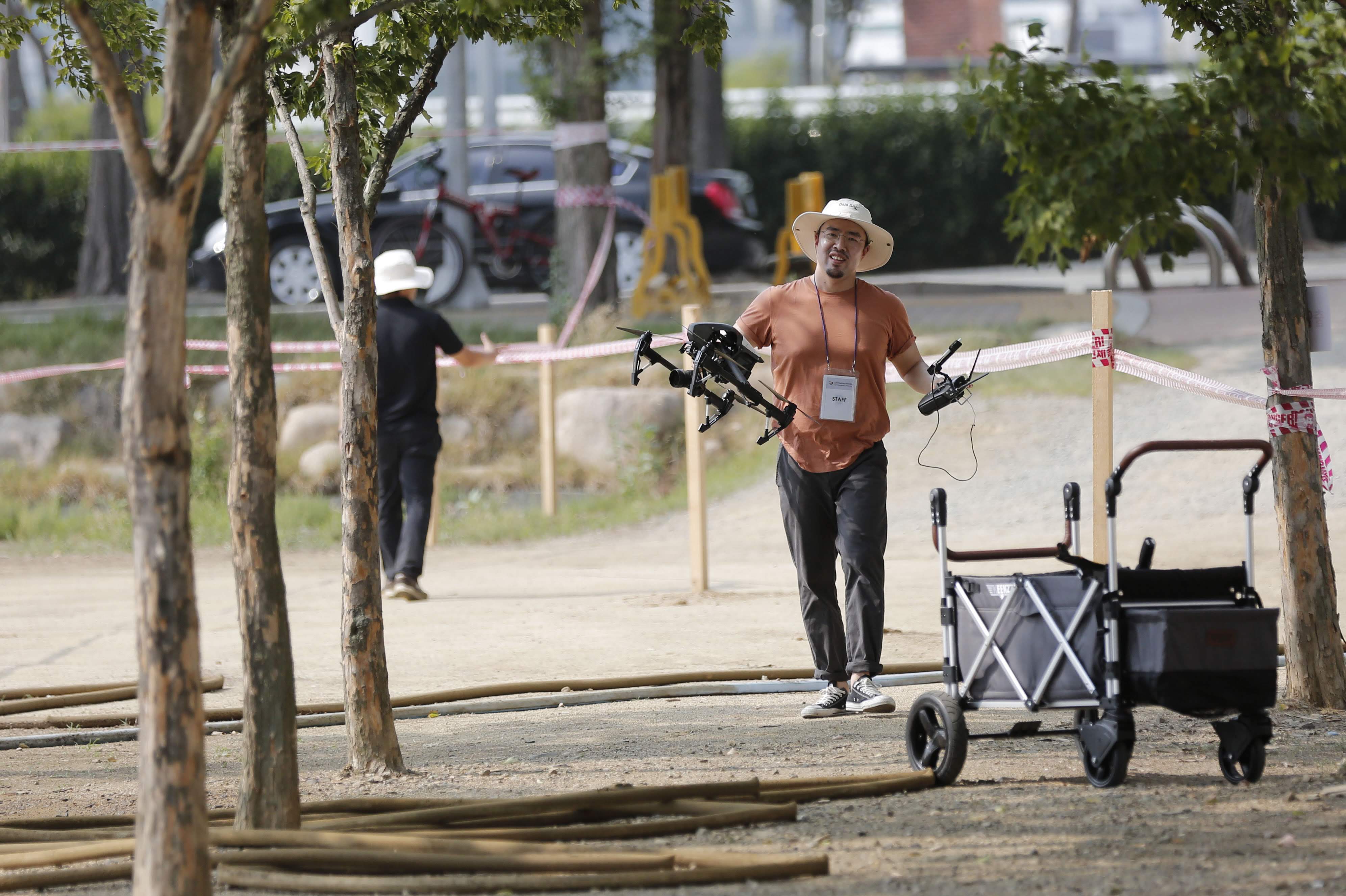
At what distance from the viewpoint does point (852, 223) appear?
668 cm

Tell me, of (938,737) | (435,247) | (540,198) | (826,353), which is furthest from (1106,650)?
(540,198)

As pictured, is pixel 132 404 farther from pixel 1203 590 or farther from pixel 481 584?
pixel 481 584

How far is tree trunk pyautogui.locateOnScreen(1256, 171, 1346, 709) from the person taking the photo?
21.2ft

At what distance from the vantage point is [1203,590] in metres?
5.39

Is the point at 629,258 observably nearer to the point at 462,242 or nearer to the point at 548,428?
the point at 462,242

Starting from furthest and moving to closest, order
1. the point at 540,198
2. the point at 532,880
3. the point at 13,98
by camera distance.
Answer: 1. the point at 13,98
2. the point at 540,198
3. the point at 532,880

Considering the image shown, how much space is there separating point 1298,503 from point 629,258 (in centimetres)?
1646

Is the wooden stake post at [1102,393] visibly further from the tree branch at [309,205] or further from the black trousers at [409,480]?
the black trousers at [409,480]

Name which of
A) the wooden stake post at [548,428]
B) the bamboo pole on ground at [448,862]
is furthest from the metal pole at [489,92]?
the bamboo pole on ground at [448,862]

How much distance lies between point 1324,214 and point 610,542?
23498 mm

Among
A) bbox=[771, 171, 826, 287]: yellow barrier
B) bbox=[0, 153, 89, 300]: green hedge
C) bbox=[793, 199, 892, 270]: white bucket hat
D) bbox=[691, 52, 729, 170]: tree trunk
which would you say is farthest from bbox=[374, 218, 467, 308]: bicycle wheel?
bbox=[793, 199, 892, 270]: white bucket hat

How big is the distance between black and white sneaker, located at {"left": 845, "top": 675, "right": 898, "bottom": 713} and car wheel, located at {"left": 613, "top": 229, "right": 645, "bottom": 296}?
15856 millimetres

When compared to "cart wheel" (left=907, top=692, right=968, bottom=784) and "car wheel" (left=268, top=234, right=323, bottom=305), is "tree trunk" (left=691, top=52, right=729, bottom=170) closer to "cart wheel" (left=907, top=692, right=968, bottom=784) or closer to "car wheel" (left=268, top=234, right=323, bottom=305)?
"car wheel" (left=268, top=234, right=323, bottom=305)

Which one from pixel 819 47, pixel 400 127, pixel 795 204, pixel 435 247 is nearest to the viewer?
pixel 400 127
